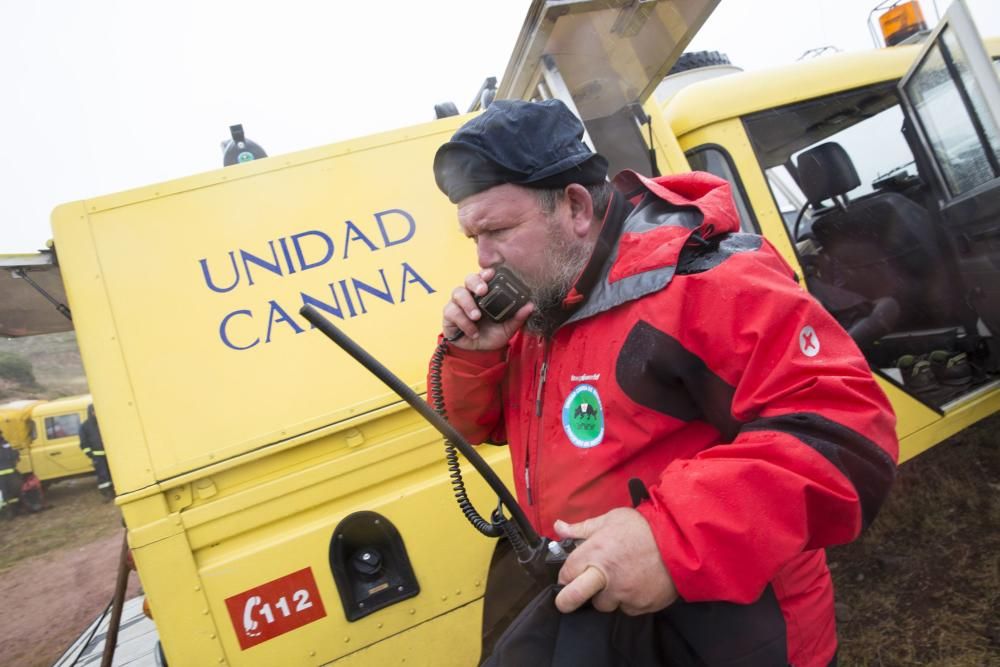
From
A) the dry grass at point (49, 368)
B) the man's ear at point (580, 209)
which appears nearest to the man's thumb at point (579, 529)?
the man's ear at point (580, 209)

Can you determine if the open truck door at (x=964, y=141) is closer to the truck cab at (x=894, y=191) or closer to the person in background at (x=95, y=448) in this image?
the truck cab at (x=894, y=191)

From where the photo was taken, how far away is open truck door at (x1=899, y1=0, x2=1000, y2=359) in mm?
2678

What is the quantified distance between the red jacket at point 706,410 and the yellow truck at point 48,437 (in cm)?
1610

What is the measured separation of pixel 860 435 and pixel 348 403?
1.61 m

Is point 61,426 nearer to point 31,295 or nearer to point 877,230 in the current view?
point 31,295

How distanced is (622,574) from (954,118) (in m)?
3.42

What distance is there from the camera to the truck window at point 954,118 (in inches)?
113

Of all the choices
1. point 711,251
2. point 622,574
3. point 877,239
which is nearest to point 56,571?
point 622,574

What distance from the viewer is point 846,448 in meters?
0.96

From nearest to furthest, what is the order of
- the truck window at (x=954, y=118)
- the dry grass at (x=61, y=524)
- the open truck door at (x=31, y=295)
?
the open truck door at (x=31, y=295), the truck window at (x=954, y=118), the dry grass at (x=61, y=524)

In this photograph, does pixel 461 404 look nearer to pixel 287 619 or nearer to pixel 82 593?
pixel 287 619

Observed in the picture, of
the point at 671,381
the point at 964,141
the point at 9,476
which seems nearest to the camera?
the point at 671,381

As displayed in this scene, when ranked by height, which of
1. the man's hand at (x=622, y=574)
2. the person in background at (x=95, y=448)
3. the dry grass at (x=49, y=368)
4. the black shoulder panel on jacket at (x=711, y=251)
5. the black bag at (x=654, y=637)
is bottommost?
the black bag at (x=654, y=637)

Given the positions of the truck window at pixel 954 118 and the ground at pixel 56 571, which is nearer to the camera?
the truck window at pixel 954 118
